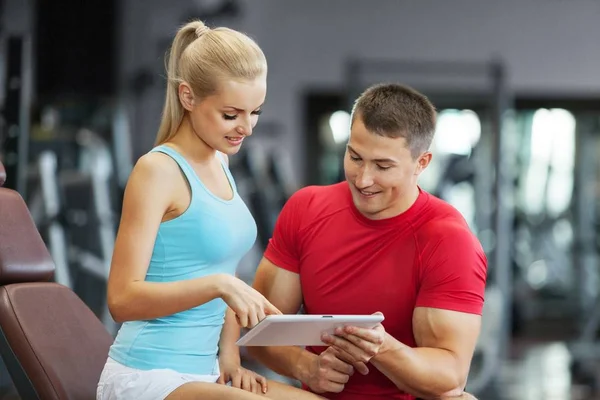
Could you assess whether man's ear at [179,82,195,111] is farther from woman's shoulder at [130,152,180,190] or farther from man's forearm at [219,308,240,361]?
man's forearm at [219,308,240,361]

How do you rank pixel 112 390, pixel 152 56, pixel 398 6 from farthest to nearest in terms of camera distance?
pixel 398 6, pixel 152 56, pixel 112 390

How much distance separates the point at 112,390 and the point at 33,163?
3.56 meters

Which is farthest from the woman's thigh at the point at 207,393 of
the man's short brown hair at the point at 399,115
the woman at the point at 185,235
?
the man's short brown hair at the point at 399,115

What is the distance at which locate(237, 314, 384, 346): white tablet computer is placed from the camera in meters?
1.73

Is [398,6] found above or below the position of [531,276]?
above

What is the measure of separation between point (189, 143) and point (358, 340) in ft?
1.68

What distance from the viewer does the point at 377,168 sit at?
7.05 ft

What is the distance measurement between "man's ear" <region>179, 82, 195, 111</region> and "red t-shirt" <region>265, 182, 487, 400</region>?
20.3 inches

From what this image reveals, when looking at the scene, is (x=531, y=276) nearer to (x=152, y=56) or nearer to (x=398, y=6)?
(x=398, y=6)

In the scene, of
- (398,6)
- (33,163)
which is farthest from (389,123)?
(398,6)

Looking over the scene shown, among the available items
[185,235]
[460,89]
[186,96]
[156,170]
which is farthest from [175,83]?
[460,89]

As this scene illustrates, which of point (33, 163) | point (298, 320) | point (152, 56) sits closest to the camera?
point (298, 320)

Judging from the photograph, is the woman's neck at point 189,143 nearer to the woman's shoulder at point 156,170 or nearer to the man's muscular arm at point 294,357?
the woman's shoulder at point 156,170

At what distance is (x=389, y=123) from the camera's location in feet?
7.04
